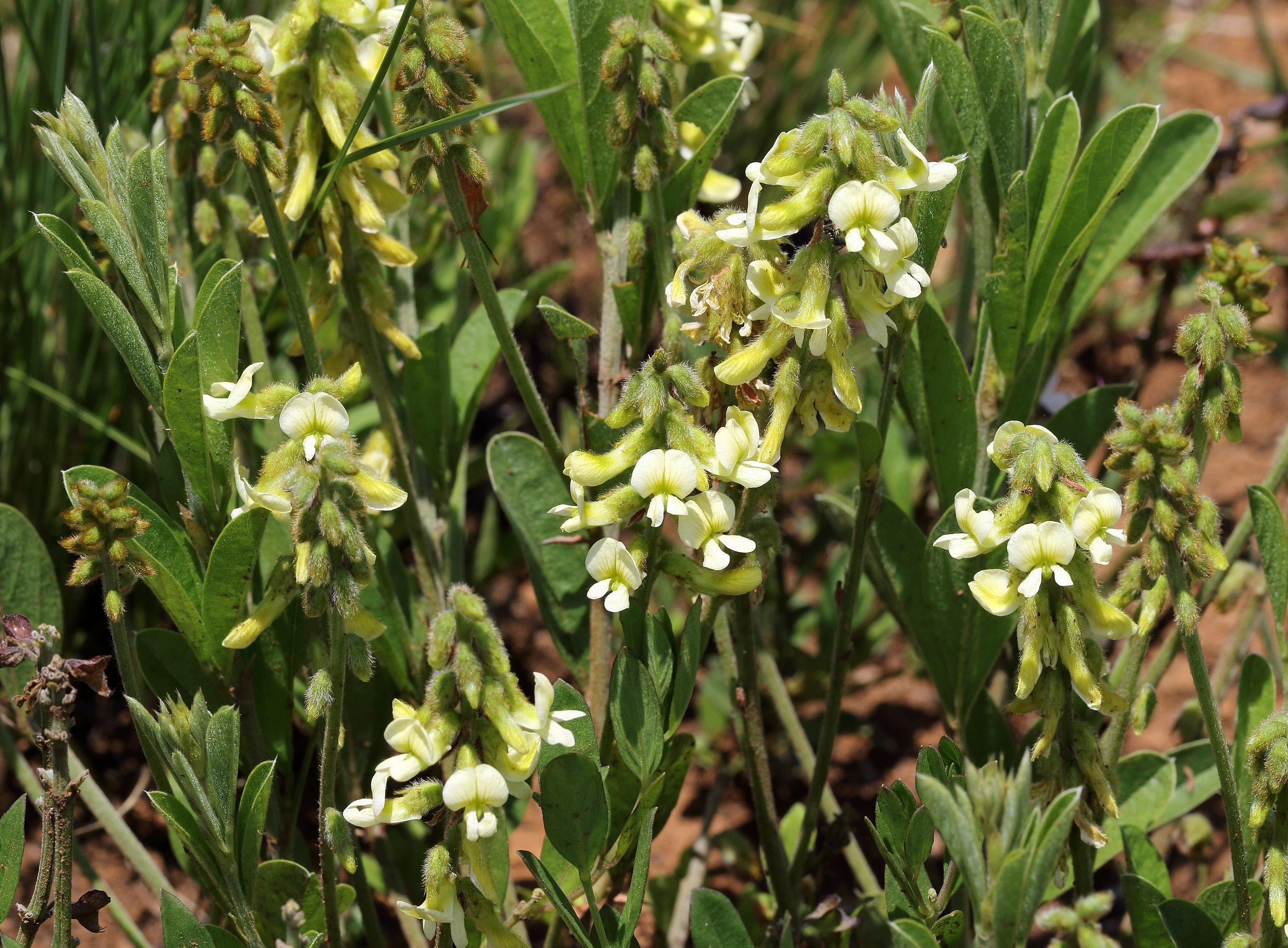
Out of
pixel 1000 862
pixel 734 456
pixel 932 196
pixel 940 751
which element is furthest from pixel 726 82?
pixel 1000 862

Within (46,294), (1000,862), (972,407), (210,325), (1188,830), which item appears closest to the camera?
(1000,862)

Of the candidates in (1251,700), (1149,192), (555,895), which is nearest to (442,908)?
(555,895)

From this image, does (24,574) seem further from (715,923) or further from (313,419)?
(715,923)

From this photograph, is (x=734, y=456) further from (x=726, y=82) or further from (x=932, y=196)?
(x=726, y=82)

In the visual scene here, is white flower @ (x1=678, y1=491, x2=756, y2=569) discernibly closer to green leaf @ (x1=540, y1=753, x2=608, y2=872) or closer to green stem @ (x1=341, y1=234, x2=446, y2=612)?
green leaf @ (x1=540, y1=753, x2=608, y2=872)

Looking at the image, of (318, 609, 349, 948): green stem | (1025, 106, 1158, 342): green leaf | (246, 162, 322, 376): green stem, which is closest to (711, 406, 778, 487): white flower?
(318, 609, 349, 948): green stem

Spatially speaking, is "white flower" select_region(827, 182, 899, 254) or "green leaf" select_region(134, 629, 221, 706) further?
"green leaf" select_region(134, 629, 221, 706)

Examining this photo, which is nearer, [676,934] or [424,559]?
[424,559]

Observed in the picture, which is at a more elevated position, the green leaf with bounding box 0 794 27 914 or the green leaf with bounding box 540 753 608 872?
the green leaf with bounding box 540 753 608 872
